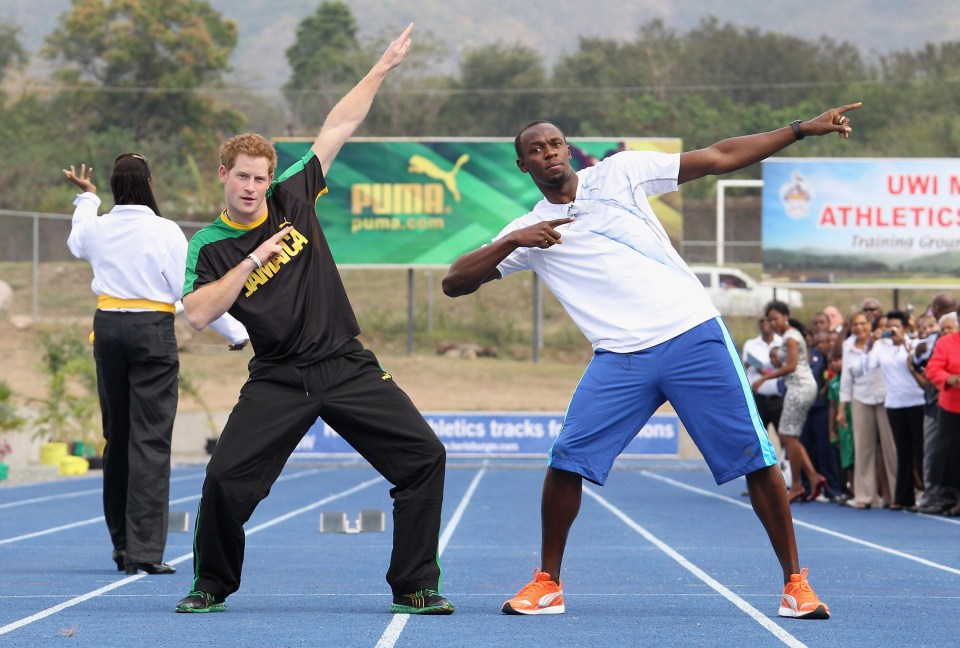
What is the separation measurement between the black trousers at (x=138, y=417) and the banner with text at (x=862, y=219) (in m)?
23.4

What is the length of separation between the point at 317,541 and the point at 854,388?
6669 mm

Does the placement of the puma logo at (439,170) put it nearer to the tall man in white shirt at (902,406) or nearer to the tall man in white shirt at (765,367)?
the tall man in white shirt at (765,367)

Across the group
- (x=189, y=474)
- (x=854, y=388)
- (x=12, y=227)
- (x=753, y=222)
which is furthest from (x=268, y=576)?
(x=753, y=222)

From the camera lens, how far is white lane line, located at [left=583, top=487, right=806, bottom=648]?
5.99 metres

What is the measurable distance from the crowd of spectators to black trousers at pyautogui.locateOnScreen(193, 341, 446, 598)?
787cm

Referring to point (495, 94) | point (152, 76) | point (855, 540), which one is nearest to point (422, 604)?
point (855, 540)

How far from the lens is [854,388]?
15844 mm

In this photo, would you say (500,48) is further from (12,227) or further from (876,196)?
(876,196)

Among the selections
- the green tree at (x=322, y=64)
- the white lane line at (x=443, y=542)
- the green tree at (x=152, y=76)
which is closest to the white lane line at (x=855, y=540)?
the white lane line at (x=443, y=542)

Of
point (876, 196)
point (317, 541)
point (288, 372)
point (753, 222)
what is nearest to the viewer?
point (288, 372)

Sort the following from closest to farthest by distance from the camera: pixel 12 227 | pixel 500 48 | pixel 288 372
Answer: pixel 288 372 → pixel 12 227 → pixel 500 48

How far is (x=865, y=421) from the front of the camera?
52.0ft

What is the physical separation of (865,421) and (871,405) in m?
0.20

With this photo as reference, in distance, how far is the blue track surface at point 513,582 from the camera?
20.0 feet
